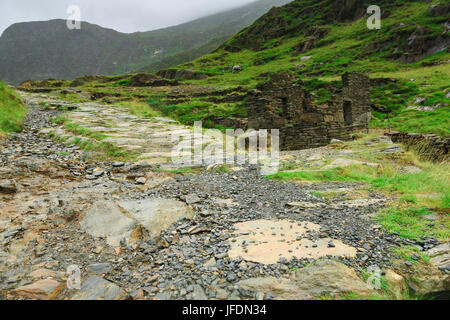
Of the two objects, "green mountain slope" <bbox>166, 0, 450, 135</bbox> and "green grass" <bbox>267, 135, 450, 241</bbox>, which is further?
"green mountain slope" <bbox>166, 0, 450, 135</bbox>

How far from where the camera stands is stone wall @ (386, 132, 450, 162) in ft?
29.8

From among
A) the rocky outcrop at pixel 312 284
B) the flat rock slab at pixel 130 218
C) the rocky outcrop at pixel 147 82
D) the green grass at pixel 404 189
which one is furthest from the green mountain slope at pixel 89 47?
the rocky outcrop at pixel 312 284

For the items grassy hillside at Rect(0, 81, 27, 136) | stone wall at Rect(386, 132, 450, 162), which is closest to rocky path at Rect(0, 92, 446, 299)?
grassy hillside at Rect(0, 81, 27, 136)

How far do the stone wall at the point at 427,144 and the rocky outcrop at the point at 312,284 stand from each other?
8754 mm

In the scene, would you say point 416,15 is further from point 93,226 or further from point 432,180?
point 93,226

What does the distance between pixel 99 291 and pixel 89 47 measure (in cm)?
17474

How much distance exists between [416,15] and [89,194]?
64094 millimetres

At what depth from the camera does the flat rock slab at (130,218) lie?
3146mm

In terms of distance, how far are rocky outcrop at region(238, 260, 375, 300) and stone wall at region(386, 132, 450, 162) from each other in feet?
28.7

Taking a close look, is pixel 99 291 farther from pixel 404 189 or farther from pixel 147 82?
pixel 147 82

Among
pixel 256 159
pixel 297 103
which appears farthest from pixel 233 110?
pixel 256 159

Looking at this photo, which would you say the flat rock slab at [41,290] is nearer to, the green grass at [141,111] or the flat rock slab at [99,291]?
the flat rock slab at [99,291]

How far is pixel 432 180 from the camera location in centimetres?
488

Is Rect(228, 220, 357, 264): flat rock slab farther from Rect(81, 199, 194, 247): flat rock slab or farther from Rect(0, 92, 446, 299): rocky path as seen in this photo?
Rect(81, 199, 194, 247): flat rock slab
